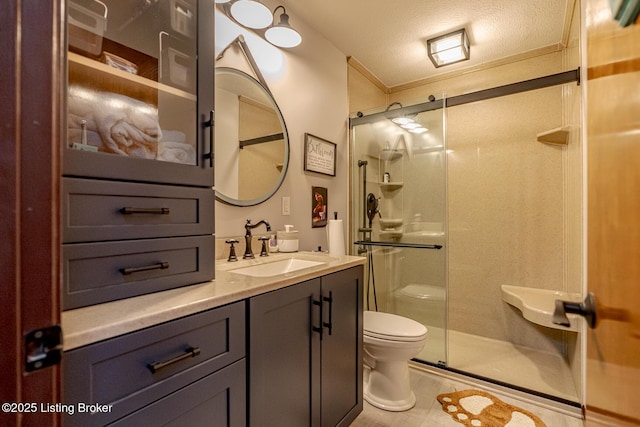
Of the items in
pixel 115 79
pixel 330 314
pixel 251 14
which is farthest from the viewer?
pixel 251 14

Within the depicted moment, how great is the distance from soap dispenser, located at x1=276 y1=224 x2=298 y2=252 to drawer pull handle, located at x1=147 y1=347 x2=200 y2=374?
3.39 ft

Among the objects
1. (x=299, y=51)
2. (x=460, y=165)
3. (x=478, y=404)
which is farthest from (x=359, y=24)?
(x=478, y=404)

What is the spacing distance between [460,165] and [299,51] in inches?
71.3

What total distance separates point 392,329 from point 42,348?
168cm

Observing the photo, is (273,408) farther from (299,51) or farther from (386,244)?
(299,51)

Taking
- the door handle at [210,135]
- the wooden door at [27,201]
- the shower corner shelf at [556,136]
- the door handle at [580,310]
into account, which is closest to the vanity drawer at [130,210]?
the door handle at [210,135]

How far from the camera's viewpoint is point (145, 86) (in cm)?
104

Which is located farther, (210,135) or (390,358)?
(390,358)

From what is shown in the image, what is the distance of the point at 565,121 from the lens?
7.43ft

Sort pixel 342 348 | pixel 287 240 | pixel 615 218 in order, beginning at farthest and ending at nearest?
pixel 287 240 → pixel 342 348 → pixel 615 218

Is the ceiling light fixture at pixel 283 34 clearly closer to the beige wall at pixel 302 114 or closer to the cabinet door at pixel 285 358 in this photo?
the beige wall at pixel 302 114

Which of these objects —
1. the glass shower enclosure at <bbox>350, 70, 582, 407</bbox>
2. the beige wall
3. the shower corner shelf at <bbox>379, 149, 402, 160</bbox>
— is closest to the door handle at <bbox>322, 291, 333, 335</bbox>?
the beige wall

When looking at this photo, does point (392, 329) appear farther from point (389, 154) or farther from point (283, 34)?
point (283, 34)

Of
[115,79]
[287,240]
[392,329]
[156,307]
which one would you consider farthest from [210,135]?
[392,329]
